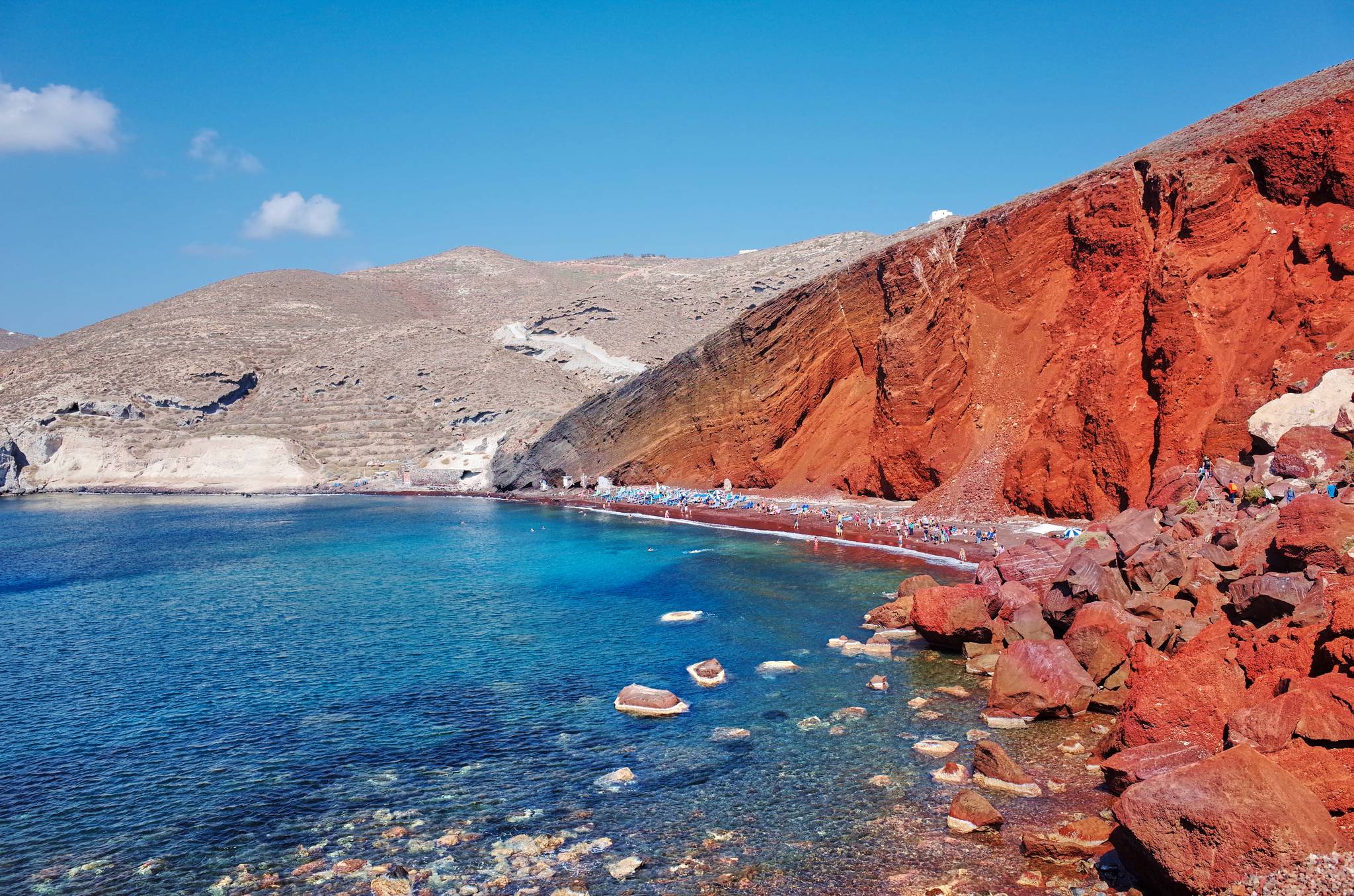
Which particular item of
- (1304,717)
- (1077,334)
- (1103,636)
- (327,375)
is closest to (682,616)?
(1103,636)

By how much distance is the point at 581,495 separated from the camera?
67.5m

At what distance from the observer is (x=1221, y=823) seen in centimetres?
846

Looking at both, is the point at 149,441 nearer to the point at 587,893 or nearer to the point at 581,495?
the point at 581,495

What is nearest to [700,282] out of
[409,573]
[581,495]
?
[581,495]

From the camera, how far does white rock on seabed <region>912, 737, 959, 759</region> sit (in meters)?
14.8

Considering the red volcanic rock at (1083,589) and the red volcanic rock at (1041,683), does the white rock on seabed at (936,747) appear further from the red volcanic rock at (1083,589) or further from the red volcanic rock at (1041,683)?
the red volcanic rock at (1083,589)

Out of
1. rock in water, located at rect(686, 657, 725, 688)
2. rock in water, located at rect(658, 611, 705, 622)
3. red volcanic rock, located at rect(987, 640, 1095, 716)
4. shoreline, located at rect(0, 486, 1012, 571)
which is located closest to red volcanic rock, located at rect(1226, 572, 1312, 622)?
red volcanic rock, located at rect(987, 640, 1095, 716)

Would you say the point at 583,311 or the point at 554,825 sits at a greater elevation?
the point at 583,311

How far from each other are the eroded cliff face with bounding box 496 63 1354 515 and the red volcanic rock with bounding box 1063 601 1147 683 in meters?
13.9

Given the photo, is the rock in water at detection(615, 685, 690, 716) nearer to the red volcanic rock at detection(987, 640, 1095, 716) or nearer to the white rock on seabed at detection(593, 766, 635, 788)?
the white rock on seabed at detection(593, 766, 635, 788)

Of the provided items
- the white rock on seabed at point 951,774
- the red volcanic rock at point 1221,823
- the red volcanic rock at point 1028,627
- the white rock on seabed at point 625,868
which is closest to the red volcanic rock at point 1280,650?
the red volcanic rock at point 1221,823

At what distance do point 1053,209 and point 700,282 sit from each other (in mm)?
99070

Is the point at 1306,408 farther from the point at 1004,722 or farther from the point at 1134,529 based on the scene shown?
the point at 1004,722

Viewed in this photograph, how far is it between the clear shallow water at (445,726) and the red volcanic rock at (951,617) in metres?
0.68
